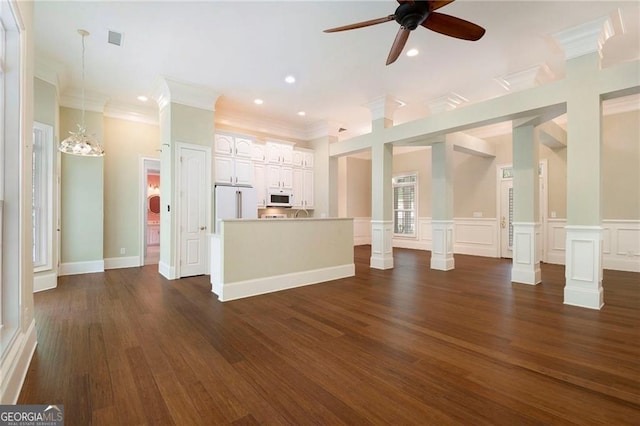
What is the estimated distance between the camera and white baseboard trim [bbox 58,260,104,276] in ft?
17.3

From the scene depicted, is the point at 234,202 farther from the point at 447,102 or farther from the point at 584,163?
the point at 584,163

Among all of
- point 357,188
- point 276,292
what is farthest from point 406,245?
point 276,292

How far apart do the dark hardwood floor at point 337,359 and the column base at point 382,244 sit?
1.90 metres

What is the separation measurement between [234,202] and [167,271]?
170cm

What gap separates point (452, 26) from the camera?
263 cm

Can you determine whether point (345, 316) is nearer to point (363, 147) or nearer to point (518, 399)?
point (518, 399)

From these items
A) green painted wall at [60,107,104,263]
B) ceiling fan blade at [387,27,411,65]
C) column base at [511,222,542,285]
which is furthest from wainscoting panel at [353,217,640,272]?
green painted wall at [60,107,104,263]

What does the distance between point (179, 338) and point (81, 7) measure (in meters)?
3.62

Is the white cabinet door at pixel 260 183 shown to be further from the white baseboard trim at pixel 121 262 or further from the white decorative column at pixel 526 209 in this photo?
the white decorative column at pixel 526 209

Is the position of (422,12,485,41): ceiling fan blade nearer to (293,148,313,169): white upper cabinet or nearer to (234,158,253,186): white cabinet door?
(234,158,253,186): white cabinet door

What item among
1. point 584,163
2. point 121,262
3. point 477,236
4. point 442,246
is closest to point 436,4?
point 584,163

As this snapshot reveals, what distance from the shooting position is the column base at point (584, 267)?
134 inches

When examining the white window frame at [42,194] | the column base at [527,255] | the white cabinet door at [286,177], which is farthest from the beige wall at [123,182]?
the column base at [527,255]

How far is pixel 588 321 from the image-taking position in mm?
3004
